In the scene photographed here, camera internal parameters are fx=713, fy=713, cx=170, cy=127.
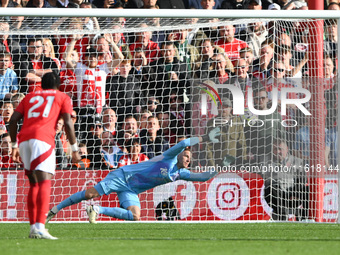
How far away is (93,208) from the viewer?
9.69 m

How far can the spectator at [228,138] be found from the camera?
426 inches

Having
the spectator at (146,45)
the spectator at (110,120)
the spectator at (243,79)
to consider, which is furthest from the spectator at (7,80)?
the spectator at (243,79)

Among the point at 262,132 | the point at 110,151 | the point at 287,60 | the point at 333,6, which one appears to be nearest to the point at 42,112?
the point at 110,151

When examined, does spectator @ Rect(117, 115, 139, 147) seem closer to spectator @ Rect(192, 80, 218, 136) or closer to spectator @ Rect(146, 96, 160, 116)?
spectator @ Rect(146, 96, 160, 116)

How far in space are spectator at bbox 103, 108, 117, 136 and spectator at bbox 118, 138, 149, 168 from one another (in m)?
0.31

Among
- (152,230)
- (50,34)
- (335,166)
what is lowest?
(152,230)

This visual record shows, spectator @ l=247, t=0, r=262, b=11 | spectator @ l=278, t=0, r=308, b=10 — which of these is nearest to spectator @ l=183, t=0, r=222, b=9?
spectator @ l=247, t=0, r=262, b=11

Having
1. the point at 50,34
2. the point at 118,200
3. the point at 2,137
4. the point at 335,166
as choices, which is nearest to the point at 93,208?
the point at 118,200

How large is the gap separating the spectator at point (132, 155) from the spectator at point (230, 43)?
2.07m

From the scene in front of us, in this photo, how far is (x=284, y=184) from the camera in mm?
10711

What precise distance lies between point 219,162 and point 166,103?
1270 millimetres

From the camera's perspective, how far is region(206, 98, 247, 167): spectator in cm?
1083

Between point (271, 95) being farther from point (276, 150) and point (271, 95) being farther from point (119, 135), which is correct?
point (119, 135)

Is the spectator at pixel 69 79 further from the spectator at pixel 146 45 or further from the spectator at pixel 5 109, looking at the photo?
the spectator at pixel 146 45
